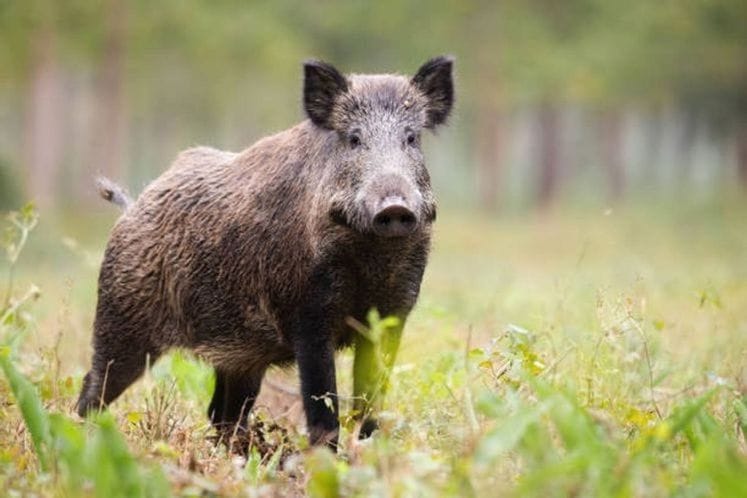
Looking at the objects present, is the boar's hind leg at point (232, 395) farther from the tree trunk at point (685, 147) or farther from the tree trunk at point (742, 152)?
the tree trunk at point (685, 147)

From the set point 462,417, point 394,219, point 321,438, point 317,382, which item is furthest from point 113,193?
point 462,417

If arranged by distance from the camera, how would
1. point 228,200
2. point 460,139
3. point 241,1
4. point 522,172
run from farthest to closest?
1. point 522,172
2. point 460,139
3. point 241,1
4. point 228,200

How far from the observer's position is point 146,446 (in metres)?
4.09

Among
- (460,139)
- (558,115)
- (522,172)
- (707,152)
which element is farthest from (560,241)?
(707,152)

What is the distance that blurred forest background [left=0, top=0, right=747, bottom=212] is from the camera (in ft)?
A: 86.3

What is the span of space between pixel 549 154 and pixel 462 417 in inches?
1266

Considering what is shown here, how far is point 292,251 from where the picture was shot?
489 cm

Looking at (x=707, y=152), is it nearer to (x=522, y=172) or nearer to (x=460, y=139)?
(x=522, y=172)

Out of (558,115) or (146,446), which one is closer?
(146,446)

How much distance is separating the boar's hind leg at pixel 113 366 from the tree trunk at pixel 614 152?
32.8m

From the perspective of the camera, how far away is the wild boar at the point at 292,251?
15.4 ft

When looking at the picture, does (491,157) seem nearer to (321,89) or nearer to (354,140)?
(321,89)

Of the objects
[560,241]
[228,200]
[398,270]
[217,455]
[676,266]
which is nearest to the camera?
[217,455]

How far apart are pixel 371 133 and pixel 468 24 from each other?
27.6 meters
